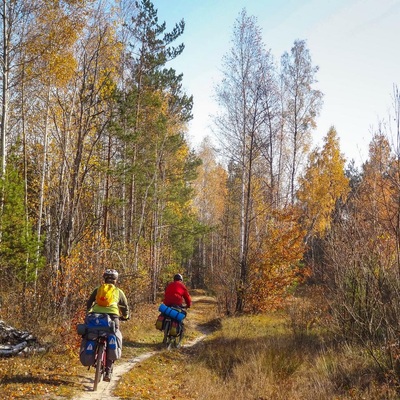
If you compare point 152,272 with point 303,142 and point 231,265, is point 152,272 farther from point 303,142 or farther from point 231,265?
point 303,142

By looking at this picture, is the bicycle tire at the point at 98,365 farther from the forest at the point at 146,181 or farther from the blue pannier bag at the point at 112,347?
the forest at the point at 146,181

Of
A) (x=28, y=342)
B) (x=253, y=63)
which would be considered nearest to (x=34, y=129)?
(x=253, y=63)

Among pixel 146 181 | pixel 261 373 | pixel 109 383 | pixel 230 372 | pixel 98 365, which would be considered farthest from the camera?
pixel 146 181

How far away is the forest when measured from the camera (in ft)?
27.2

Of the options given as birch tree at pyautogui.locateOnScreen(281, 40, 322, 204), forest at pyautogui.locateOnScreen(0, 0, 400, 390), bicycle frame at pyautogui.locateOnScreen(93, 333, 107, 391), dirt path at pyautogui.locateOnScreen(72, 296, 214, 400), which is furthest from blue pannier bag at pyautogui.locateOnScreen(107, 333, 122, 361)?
birch tree at pyautogui.locateOnScreen(281, 40, 322, 204)

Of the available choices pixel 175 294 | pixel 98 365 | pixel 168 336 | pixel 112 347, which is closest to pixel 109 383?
pixel 98 365

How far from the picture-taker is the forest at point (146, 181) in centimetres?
830

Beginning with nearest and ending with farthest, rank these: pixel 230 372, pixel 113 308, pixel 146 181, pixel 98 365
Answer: pixel 98 365 < pixel 113 308 < pixel 230 372 < pixel 146 181

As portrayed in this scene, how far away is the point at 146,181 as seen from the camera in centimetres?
2245

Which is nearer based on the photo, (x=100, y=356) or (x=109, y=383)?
(x=100, y=356)

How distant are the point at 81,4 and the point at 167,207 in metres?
16.0

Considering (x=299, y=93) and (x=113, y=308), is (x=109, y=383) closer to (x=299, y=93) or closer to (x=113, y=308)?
(x=113, y=308)

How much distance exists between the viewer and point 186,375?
27.8ft

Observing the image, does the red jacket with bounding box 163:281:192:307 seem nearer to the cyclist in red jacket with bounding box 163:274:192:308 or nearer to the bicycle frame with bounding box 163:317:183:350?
the cyclist in red jacket with bounding box 163:274:192:308
